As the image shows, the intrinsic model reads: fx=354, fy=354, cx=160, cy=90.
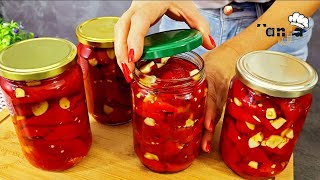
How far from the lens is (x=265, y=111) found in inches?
19.2

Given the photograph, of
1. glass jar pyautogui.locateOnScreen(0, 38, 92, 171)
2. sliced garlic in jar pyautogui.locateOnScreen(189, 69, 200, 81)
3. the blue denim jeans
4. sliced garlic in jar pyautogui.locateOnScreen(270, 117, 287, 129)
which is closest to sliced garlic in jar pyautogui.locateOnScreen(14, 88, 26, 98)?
glass jar pyautogui.locateOnScreen(0, 38, 92, 171)

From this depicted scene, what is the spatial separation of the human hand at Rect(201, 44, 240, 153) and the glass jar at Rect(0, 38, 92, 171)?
0.67ft

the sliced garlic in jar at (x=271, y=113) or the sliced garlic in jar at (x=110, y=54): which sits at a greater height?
the sliced garlic in jar at (x=110, y=54)

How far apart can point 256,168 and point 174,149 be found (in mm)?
130

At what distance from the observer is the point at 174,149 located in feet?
1.79

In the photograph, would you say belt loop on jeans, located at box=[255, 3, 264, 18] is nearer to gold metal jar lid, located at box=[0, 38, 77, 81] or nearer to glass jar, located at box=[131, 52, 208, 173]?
glass jar, located at box=[131, 52, 208, 173]

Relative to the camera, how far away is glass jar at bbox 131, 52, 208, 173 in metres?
0.50

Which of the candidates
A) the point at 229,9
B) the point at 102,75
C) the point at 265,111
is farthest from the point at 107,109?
the point at 229,9

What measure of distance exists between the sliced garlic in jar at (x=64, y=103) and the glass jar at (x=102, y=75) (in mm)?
97

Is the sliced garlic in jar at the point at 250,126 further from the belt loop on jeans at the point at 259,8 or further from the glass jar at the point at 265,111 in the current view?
the belt loop on jeans at the point at 259,8

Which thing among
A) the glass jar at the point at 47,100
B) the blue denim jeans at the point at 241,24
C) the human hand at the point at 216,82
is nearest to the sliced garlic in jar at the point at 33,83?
the glass jar at the point at 47,100

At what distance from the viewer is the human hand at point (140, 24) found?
0.52 metres

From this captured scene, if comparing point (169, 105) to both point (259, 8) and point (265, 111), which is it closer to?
point (265, 111)

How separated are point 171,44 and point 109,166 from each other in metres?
0.24
